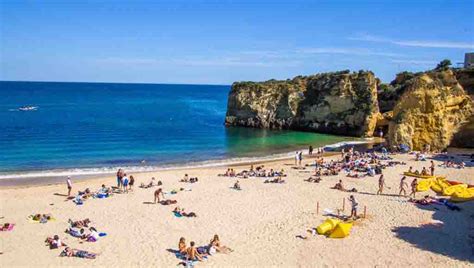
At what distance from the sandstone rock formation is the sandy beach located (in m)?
11.5

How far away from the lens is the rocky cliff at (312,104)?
51.8 meters

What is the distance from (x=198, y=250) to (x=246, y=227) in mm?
3325

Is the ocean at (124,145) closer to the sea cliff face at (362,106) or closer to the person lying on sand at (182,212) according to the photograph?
the sea cliff face at (362,106)

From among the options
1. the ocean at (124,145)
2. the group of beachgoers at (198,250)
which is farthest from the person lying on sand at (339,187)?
the ocean at (124,145)

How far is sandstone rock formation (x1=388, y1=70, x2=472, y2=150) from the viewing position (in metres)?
37.5

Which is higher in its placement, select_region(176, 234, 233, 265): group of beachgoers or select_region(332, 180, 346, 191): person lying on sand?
select_region(332, 180, 346, 191): person lying on sand

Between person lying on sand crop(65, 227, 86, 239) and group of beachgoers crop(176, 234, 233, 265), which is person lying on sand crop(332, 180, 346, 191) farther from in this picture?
person lying on sand crop(65, 227, 86, 239)

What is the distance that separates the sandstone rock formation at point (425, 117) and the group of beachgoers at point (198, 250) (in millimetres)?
26441

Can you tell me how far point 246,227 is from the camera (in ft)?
59.7

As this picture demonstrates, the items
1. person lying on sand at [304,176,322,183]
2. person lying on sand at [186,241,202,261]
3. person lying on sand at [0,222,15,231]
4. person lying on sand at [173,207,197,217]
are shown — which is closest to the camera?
person lying on sand at [186,241,202,261]

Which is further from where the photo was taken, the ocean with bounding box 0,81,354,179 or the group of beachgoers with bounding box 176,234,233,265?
the ocean with bounding box 0,81,354,179

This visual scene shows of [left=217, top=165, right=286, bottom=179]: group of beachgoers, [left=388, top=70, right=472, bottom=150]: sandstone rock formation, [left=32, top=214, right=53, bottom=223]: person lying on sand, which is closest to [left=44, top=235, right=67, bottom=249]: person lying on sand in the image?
[left=32, top=214, right=53, bottom=223]: person lying on sand

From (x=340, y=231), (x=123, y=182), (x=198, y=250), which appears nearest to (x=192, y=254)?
(x=198, y=250)

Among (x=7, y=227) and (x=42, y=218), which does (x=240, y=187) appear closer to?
(x=42, y=218)
